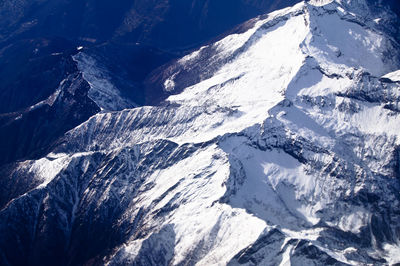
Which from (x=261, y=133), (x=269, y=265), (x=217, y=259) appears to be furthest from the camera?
(x=261, y=133)

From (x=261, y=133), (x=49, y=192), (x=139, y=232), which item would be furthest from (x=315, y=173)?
(x=49, y=192)

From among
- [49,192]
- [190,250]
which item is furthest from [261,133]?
[49,192]

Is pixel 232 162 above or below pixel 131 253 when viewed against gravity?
above

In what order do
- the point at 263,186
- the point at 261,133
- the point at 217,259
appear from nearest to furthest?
the point at 217,259 → the point at 263,186 → the point at 261,133

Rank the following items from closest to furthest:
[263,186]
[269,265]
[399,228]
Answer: [269,265], [399,228], [263,186]

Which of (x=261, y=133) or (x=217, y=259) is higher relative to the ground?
(x=261, y=133)

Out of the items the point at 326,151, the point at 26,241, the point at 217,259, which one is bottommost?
the point at 26,241

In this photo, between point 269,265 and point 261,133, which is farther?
point 261,133

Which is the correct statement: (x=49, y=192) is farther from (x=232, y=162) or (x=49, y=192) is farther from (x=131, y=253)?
(x=232, y=162)

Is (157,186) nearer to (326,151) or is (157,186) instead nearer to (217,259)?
(217,259)
